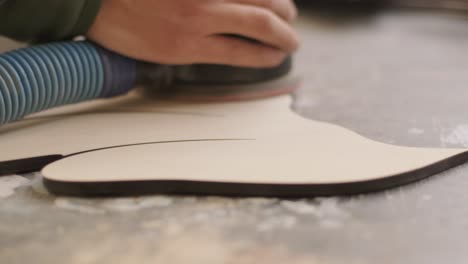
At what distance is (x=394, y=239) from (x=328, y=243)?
46 millimetres

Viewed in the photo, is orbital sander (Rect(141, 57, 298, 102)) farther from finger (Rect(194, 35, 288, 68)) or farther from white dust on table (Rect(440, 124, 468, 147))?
white dust on table (Rect(440, 124, 468, 147))

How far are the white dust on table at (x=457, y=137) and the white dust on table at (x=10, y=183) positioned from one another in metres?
0.39

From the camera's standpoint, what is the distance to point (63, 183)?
17.8 inches

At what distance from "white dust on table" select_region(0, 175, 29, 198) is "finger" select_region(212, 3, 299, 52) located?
0.91 feet

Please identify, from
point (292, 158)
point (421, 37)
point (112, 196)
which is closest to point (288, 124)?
point (292, 158)

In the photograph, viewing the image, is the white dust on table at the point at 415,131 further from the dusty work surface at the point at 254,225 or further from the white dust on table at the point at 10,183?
the white dust on table at the point at 10,183

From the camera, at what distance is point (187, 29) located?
0.64 meters

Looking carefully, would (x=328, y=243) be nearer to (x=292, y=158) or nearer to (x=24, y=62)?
(x=292, y=158)

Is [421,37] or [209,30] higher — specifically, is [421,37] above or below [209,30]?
below

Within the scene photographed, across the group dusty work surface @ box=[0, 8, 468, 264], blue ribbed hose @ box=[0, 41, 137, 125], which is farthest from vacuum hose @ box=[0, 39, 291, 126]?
A: dusty work surface @ box=[0, 8, 468, 264]

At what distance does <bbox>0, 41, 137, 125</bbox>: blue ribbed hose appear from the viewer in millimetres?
552

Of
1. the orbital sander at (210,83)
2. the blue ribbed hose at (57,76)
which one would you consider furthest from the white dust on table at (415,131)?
the blue ribbed hose at (57,76)

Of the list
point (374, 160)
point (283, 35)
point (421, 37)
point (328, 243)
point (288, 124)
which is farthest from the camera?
point (421, 37)

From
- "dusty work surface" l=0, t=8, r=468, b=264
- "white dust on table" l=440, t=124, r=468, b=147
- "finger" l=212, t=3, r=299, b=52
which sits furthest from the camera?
"finger" l=212, t=3, r=299, b=52
